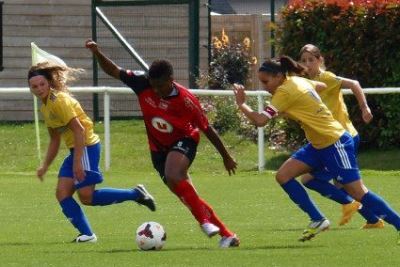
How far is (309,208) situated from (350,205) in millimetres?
1087

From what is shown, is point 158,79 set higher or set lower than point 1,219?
higher

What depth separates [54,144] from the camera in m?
11.7

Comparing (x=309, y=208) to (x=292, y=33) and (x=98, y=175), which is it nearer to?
(x=98, y=175)

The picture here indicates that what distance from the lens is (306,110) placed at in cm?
1107

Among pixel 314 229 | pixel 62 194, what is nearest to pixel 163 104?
pixel 62 194

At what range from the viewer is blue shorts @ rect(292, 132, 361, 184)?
1104cm

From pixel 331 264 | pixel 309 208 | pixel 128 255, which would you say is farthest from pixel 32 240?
pixel 331 264

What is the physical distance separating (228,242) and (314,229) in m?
0.93

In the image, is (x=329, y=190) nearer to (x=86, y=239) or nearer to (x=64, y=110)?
(x=86, y=239)

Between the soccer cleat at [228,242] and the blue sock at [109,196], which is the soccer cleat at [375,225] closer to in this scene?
the soccer cleat at [228,242]

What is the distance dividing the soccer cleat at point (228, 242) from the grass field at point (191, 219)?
0.11 meters

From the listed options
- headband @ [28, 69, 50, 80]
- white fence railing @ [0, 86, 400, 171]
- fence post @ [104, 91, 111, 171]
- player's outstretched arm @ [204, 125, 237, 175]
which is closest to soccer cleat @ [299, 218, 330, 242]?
player's outstretched arm @ [204, 125, 237, 175]

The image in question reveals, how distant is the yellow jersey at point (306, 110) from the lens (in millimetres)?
10922

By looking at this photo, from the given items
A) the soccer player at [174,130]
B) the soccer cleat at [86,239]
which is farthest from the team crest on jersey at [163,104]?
the soccer cleat at [86,239]
